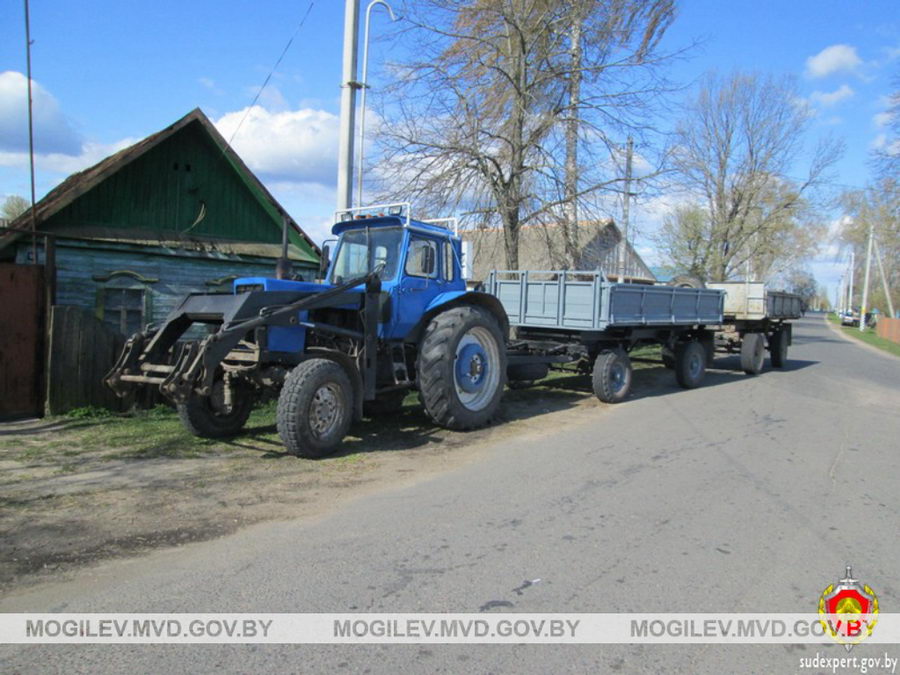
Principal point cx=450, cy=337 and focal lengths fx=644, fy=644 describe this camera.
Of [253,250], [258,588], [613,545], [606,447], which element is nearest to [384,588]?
[258,588]

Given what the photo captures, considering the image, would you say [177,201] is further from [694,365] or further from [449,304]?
[694,365]

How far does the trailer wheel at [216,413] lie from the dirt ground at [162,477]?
17 cm

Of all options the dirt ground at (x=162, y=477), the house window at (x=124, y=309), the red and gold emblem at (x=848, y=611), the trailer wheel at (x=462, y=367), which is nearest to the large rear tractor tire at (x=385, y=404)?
the dirt ground at (x=162, y=477)

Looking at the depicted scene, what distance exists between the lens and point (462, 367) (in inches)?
336

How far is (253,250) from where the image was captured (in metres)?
12.8

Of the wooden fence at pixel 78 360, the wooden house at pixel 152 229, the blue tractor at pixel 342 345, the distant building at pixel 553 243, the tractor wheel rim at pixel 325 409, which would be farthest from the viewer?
the distant building at pixel 553 243

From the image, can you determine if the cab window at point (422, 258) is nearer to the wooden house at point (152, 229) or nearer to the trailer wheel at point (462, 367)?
the trailer wheel at point (462, 367)

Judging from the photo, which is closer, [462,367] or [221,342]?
[221,342]

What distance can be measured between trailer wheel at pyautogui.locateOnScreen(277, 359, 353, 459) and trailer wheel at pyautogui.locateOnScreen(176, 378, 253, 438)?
112 centimetres

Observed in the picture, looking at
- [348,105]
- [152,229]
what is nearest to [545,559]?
[348,105]

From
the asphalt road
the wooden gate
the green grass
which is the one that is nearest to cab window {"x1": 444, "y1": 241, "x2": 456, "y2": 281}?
the asphalt road

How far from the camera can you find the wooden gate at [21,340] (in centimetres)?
807

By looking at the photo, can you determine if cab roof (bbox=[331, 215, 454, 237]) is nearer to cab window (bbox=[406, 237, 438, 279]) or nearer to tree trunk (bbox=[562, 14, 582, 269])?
cab window (bbox=[406, 237, 438, 279])

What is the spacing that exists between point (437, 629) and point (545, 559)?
1.16m
